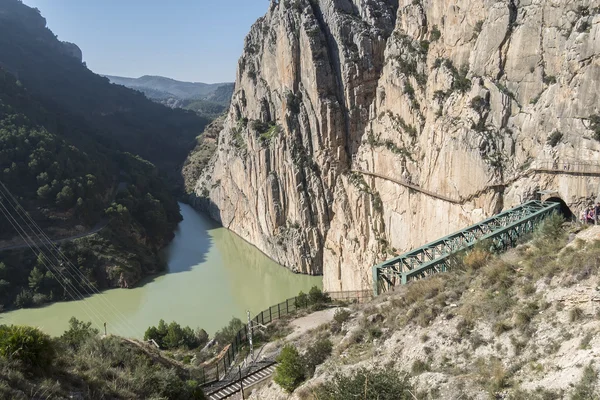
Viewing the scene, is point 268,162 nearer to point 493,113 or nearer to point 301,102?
point 301,102

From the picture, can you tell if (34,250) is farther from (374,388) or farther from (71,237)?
(374,388)

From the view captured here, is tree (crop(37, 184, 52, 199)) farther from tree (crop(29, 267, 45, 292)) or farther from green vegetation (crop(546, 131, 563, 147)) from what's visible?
green vegetation (crop(546, 131, 563, 147))

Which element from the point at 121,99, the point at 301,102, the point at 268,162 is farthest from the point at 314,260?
the point at 121,99

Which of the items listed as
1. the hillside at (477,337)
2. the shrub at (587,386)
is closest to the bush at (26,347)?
the hillside at (477,337)

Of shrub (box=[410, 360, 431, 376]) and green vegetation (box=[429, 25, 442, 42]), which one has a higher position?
green vegetation (box=[429, 25, 442, 42])

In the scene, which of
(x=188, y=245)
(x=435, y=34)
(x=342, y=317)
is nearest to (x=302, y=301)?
(x=342, y=317)

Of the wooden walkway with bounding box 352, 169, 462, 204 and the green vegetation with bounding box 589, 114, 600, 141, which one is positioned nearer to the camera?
the green vegetation with bounding box 589, 114, 600, 141

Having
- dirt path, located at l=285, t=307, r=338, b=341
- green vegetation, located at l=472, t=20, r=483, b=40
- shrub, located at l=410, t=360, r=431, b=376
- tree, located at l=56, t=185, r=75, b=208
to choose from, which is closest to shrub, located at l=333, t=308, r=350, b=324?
dirt path, located at l=285, t=307, r=338, b=341
